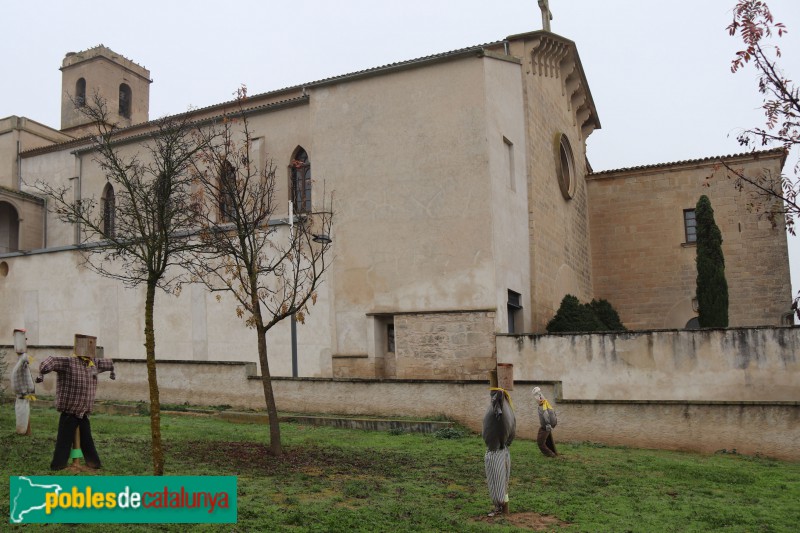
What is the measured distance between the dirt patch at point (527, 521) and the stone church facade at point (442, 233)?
440 inches

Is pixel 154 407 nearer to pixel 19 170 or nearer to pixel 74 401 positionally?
pixel 74 401

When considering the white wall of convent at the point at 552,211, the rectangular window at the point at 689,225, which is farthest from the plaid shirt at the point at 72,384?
the rectangular window at the point at 689,225

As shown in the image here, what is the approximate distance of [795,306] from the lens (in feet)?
19.7

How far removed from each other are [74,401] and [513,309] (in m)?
14.9

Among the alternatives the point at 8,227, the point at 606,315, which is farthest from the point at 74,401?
the point at 8,227

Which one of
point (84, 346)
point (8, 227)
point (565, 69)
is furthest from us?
point (8, 227)

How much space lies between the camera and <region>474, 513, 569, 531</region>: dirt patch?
9.33m

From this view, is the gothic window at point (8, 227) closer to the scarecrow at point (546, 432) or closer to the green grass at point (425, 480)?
the green grass at point (425, 480)

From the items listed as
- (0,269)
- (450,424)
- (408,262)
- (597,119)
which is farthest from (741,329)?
(0,269)

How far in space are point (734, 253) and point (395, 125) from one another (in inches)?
544

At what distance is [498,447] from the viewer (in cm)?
991

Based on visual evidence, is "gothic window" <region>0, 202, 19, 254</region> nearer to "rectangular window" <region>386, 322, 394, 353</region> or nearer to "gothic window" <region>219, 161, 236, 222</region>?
"rectangular window" <region>386, 322, 394, 353</region>

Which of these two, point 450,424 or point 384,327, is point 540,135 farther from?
point 450,424

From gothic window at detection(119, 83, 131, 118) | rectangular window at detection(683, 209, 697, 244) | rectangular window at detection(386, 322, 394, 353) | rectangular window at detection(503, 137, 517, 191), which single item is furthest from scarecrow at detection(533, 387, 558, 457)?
gothic window at detection(119, 83, 131, 118)
